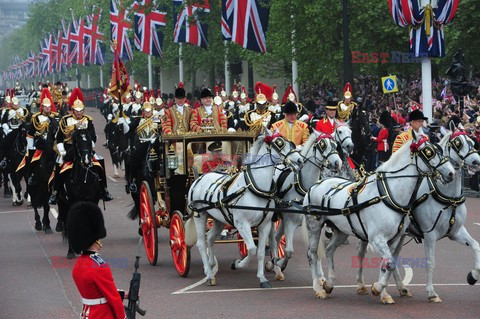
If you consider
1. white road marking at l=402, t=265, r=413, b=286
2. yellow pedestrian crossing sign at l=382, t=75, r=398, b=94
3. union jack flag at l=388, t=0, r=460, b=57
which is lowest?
white road marking at l=402, t=265, r=413, b=286

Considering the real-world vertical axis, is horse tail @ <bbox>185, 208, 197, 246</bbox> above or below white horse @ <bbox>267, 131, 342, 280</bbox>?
below

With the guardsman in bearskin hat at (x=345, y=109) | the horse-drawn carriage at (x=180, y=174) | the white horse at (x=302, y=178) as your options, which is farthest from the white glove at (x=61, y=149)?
the guardsman in bearskin hat at (x=345, y=109)

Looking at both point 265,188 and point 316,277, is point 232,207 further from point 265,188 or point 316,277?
point 316,277

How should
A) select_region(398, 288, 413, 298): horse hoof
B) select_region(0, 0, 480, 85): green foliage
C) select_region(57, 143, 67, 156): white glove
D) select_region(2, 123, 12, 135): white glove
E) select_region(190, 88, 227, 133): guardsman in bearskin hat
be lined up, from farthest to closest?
select_region(0, 0, 480, 85): green foliage → select_region(2, 123, 12, 135): white glove → select_region(57, 143, 67, 156): white glove → select_region(190, 88, 227, 133): guardsman in bearskin hat → select_region(398, 288, 413, 298): horse hoof

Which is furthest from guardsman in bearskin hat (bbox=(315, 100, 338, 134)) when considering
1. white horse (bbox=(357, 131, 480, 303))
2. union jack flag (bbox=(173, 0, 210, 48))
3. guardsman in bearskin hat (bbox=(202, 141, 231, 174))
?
union jack flag (bbox=(173, 0, 210, 48))

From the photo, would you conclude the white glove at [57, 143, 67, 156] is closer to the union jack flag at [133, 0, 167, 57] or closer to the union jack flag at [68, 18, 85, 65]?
the union jack flag at [133, 0, 167, 57]

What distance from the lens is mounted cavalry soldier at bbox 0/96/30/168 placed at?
28797 millimetres

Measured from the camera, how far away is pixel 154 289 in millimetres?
14789

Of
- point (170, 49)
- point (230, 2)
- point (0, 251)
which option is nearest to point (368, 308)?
point (0, 251)

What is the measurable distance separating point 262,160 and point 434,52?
57.2 ft

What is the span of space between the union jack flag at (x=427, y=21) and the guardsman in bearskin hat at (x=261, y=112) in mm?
7695

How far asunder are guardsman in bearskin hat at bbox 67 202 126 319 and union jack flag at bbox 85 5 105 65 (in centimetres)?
7179

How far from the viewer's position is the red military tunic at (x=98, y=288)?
8430 millimetres

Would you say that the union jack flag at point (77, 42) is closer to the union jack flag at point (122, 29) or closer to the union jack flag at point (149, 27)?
the union jack flag at point (122, 29)
